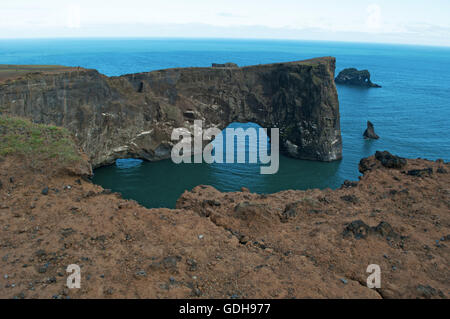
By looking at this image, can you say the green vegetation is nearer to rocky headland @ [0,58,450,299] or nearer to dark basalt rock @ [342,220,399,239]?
rocky headland @ [0,58,450,299]

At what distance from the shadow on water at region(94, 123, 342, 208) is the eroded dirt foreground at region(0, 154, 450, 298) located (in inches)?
672

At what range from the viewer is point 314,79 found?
159 ft

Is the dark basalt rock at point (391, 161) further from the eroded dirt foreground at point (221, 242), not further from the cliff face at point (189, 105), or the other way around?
the cliff face at point (189, 105)

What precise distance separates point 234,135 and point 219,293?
158 ft

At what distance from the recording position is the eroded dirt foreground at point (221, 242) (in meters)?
12.4

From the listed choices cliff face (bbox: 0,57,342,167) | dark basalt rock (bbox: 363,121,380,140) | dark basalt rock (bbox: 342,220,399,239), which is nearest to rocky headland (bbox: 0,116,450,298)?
dark basalt rock (bbox: 342,220,399,239)

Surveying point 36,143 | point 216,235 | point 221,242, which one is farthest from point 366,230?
point 36,143

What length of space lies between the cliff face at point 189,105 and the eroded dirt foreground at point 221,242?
20.0 meters

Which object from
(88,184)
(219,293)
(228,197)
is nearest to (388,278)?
(219,293)

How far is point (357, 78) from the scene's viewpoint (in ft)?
396

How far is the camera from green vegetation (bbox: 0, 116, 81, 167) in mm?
22047

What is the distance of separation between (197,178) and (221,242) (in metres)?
27.6
